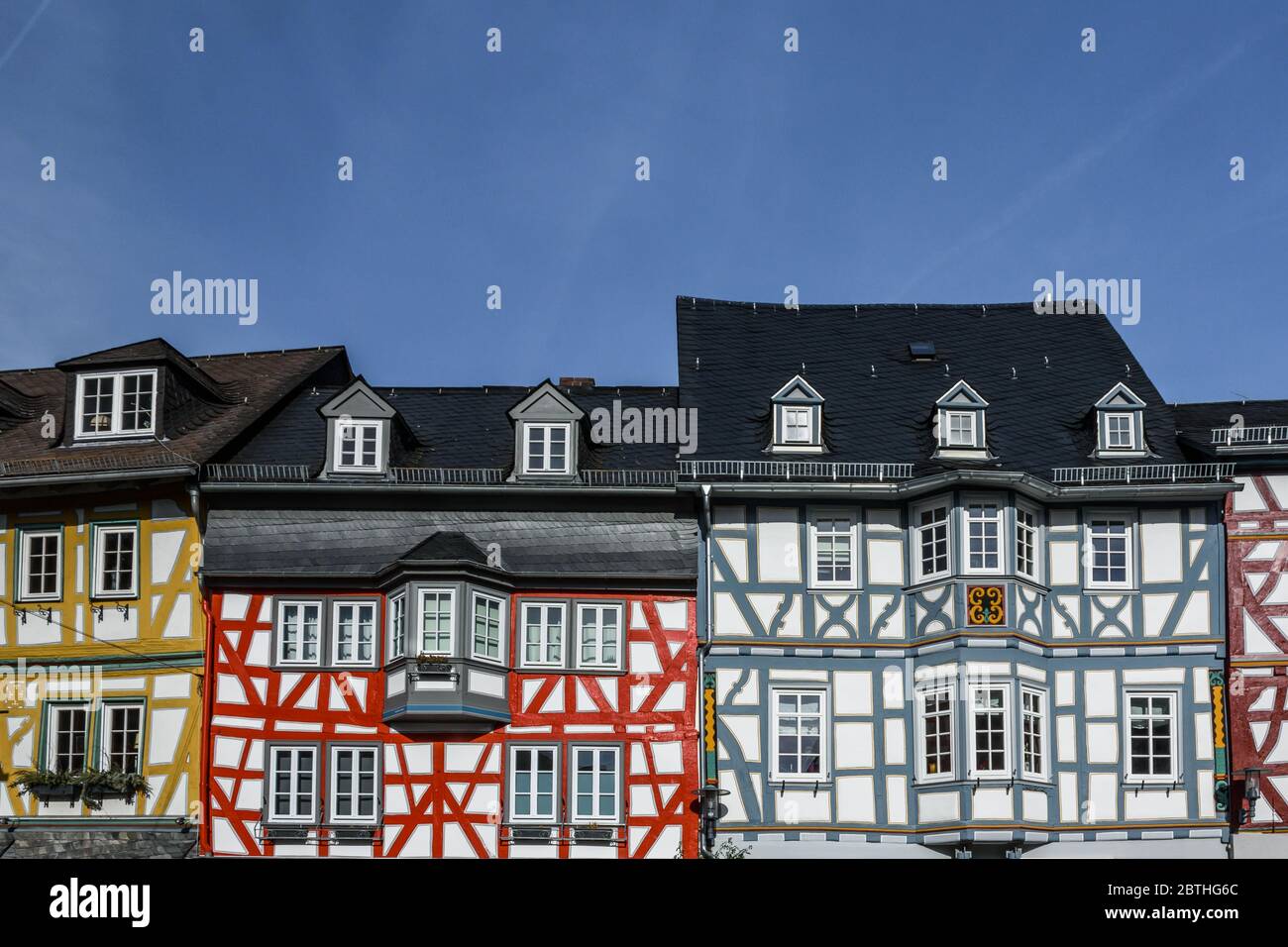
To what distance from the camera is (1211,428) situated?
3366 centimetres

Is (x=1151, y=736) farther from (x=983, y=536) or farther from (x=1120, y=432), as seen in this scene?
(x=1120, y=432)

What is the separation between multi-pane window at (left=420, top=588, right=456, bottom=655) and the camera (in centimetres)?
3147

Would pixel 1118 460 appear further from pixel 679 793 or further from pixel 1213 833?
pixel 679 793

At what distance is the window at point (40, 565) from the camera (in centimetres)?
3244

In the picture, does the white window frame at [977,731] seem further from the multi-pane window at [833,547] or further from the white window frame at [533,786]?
the white window frame at [533,786]

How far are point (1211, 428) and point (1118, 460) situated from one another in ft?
6.33

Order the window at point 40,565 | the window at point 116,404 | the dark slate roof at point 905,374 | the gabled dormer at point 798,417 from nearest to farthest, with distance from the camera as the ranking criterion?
1. the window at point 40,565
2. the gabled dormer at point 798,417
3. the dark slate roof at point 905,374
4. the window at point 116,404

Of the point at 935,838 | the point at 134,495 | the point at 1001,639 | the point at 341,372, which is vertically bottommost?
the point at 935,838

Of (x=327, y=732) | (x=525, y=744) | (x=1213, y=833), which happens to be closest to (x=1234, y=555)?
(x=1213, y=833)

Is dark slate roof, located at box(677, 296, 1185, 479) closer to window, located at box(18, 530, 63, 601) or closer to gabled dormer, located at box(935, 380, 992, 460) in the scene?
gabled dormer, located at box(935, 380, 992, 460)

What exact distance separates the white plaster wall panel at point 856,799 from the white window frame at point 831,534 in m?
3.25

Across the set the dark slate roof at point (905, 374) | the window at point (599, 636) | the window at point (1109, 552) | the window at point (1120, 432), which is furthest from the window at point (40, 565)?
the window at point (1120, 432)
